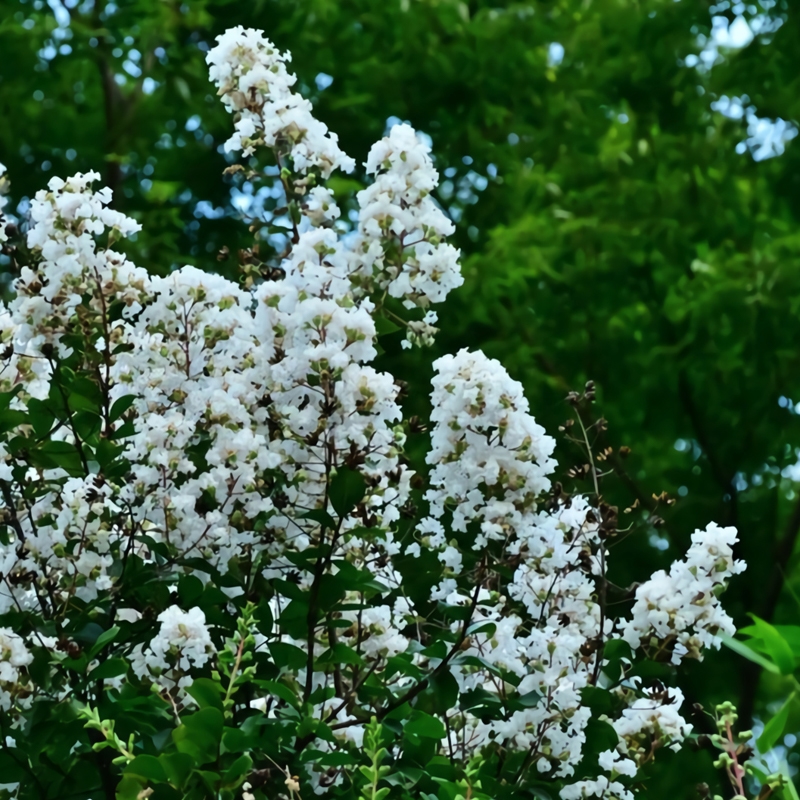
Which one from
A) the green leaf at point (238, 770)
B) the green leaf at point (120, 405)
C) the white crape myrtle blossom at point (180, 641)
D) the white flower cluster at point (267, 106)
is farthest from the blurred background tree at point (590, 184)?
the green leaf at point (238, 770)

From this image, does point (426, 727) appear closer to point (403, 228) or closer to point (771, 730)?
point (771, 730)

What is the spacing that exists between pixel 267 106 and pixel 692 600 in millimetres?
1739

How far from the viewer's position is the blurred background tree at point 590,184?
9.17 m

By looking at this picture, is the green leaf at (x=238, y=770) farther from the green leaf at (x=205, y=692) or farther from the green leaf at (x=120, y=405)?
the green leaf at (x=120, y=405)

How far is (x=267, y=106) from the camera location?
3.52 metres

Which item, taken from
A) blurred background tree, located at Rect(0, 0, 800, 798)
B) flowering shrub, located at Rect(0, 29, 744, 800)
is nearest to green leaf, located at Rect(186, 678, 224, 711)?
flowering shrub, located at Rect(0, 29, 744, 800)

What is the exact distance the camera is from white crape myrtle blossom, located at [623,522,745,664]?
10.5 feet

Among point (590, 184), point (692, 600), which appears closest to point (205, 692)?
point (692, 600)

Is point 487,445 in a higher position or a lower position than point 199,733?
higher

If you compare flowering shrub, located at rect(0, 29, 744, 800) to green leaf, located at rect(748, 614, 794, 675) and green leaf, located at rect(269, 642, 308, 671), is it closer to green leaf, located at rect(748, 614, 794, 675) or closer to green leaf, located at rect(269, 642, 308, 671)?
green leaf, located at rect(269, 642, 308, 671)

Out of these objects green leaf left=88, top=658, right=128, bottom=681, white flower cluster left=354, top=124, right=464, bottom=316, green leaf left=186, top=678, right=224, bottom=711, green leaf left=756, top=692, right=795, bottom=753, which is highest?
white flower cluster left=354, top=124, right=464, bottom=316

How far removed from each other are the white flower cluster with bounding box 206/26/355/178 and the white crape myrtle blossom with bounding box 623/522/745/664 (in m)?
1.38

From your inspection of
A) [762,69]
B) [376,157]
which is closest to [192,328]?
[376,157]

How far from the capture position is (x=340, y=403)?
9.22 ft
